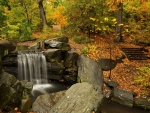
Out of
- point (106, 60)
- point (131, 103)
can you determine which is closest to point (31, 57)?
point (106, 60)

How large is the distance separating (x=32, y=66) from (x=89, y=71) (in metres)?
4.08

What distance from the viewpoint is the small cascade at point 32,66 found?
1259cm

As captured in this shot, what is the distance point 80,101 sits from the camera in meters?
6.75

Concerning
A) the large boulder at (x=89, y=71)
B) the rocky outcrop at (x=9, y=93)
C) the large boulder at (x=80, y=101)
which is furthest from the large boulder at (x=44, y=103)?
the large boulder at (x=89, y=71)

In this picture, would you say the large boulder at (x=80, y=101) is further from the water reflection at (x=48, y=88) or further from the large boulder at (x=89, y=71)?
the water reflection at (x=48, y=88)

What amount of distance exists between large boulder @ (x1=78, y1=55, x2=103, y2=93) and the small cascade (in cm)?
262

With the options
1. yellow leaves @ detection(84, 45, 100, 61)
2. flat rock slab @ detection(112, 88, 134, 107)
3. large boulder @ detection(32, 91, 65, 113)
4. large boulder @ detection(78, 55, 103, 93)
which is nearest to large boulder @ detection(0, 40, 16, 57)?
large boulder @ detection(32, 91, 65, 113)

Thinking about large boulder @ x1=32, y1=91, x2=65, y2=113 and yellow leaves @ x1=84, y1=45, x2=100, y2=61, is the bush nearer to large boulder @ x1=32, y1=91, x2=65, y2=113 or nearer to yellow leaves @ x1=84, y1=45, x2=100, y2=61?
yellow leaves @ x1=84, y1=45, x2=100, y2=61

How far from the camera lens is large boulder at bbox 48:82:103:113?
650cm

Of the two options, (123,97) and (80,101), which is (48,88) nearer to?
(123,97)

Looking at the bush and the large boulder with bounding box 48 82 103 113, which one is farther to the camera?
the bush

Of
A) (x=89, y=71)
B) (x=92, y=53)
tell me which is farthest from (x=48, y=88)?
(x=92, y=53)

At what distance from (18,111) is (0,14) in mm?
15895

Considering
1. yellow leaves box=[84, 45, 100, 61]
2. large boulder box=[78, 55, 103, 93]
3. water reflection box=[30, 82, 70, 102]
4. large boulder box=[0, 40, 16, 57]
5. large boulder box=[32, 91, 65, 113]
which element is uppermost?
large boulder box=[0, 40, 16, 57]
